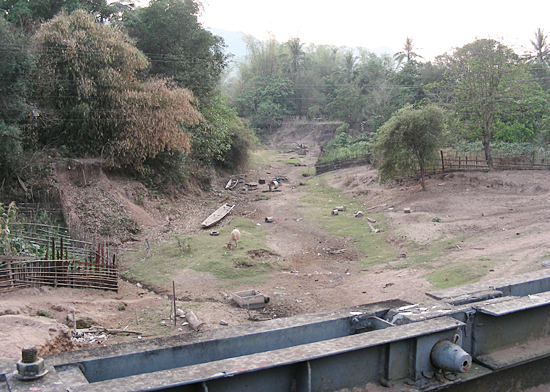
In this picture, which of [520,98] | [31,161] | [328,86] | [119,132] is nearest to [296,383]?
[31,161]

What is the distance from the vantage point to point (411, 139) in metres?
18.9

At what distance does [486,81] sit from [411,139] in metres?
5.33

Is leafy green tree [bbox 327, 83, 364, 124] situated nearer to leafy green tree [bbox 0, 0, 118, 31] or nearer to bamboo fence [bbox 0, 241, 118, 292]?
leafy green tree [bbox 0, 0, 118, 31]

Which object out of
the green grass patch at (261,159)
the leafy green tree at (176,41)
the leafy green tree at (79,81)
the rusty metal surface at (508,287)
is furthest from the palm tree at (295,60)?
the rusty metal surface at (508,287)

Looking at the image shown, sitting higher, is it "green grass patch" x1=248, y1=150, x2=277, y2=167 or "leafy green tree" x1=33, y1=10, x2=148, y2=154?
"leafy green tree" x1=33, y1=10, x2=148, y2=154

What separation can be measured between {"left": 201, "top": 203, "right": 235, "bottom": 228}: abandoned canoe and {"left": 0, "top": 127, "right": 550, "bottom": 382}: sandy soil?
1.70ft

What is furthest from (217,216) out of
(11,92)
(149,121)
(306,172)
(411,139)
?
(306,172)

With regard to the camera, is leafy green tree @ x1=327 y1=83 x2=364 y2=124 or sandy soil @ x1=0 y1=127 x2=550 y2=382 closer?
sandy soil @ x1=0 y1=127 x2=550 y2=382

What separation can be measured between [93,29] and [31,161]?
594 cm

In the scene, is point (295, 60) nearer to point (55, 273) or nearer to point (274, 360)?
point (55, 273)

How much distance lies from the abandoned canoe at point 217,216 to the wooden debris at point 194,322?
8.59m

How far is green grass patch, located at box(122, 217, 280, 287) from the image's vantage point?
449 inches

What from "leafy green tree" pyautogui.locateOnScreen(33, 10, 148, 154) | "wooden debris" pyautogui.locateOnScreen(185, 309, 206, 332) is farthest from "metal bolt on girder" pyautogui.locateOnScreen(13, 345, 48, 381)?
"leafy green tree" pyautogui.locateOnScreen(33, 10, 148, 154)

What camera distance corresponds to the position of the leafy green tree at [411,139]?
60.8ft
